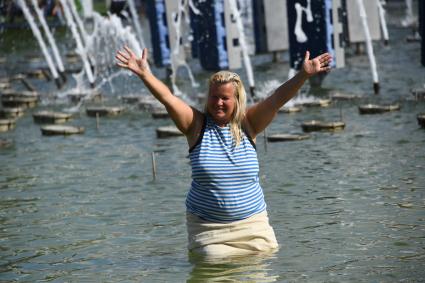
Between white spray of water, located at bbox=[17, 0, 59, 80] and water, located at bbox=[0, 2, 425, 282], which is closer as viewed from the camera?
water, located at bbox=[0, 2, 425, 282]

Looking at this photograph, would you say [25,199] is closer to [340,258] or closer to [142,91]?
[340,258]

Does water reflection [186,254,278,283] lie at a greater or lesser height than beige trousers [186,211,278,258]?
lesser

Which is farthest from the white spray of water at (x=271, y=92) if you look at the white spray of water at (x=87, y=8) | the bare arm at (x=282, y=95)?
the white spray of water at (x=87, y=8)

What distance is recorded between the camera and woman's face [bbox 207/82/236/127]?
895cm

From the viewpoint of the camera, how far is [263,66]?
1204 inches

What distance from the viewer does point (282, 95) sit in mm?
8953

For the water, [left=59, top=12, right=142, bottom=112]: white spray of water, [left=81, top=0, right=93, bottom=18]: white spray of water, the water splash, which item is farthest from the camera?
[left=81, top=0, right=93, bottom=18]: white spray of water

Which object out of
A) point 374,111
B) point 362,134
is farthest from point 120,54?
point 374,111

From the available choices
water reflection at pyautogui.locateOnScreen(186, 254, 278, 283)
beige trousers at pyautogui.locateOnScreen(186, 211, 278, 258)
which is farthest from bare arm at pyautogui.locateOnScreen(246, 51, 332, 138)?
water reflection at pyautogui.locateOnScreen(186, 254, 278, 283)

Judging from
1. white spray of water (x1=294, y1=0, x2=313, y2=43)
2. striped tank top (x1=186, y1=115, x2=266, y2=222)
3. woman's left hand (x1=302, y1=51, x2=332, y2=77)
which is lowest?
striped tank top (x1=186, y1=115, x2=266, y2=222)

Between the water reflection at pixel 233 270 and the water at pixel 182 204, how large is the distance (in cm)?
2

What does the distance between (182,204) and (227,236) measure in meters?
3.74

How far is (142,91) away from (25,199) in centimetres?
1270

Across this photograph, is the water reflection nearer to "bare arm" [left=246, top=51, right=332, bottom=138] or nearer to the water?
the water
